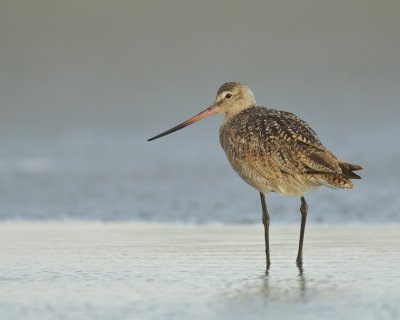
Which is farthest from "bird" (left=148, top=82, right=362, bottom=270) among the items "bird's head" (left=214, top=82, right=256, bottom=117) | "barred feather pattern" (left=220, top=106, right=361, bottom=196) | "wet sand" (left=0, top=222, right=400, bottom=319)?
"wet sand" (left=0, top=222, right=400, bottom=319)

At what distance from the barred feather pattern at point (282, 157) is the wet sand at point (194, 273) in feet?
1.65

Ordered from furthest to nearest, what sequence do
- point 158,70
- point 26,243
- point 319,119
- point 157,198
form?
point 158,70 → point 319,119 → point 157,198 → point 26,243

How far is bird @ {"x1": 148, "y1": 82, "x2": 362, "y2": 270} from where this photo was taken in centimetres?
736

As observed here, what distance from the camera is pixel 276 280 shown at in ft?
21.8

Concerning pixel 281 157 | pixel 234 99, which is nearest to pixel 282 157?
pixel 281 157

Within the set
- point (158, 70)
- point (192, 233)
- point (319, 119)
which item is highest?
point (158, 70)

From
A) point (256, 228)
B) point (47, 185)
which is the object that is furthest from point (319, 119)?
point (256, 228)

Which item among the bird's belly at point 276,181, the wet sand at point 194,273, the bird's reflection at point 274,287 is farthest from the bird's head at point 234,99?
the bird's reflection at point 274,287

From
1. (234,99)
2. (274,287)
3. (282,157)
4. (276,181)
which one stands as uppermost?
(234,99)

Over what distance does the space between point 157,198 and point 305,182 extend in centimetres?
388

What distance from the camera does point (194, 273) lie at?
6.86 m

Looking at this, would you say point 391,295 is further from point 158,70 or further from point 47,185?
point 158,70

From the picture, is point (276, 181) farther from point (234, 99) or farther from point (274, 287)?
point (274, 287)

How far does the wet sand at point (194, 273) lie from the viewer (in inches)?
226
